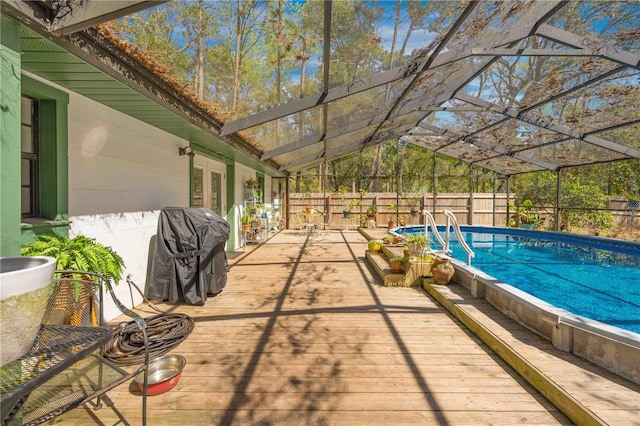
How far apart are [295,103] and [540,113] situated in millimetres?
5770

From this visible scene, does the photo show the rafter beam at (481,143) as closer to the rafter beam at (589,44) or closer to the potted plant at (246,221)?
the rafter beam at (589,44)

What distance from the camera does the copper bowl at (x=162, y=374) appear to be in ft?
6.26

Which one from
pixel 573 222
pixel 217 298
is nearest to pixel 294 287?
A: pixel 217 298

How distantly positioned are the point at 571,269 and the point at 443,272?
170 inches

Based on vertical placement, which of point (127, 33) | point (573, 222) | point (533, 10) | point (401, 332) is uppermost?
point (533, 10)

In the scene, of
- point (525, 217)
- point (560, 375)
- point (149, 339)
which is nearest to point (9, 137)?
point (149, 339)

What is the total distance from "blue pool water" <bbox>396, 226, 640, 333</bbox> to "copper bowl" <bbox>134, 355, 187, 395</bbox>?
4.77 m

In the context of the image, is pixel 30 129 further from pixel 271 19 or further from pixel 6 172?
pixel 271 19

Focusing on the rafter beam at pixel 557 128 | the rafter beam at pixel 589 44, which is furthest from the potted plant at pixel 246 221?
the rafter beam at pixel 589 44

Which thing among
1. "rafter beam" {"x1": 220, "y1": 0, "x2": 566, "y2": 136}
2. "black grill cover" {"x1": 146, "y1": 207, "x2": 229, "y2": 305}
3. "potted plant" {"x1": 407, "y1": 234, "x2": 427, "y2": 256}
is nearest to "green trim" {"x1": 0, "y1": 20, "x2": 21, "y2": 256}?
"black grill cover" {"x1": 146, "y1": 207, "x2": 229, "y2": 305}

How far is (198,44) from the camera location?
2.99 meters

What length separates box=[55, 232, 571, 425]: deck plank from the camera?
69.1 inches

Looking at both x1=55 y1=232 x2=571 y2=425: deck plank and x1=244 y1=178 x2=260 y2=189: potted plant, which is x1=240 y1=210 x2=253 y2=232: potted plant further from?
x1=55 y1=232 x2=571 y2=425: deck plank

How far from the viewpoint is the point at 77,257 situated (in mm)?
2096
